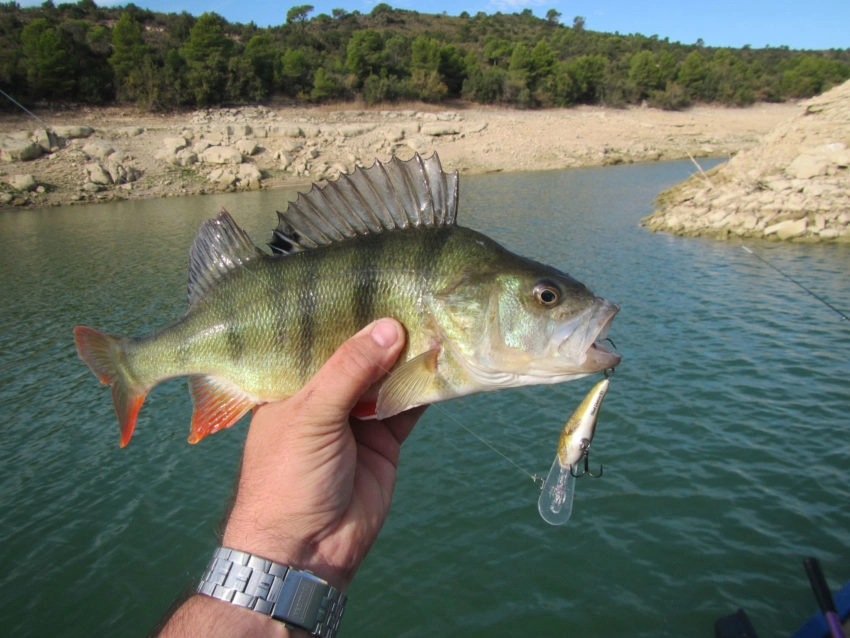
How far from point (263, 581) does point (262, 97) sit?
59.2 m

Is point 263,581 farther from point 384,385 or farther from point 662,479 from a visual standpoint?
point 662,479

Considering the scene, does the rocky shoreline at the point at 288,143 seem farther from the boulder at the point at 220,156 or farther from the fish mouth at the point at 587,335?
the fish mouth at the point at 587,335

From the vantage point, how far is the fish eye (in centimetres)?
241

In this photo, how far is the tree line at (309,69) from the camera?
4909cm

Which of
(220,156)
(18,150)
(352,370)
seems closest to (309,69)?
(220,156)

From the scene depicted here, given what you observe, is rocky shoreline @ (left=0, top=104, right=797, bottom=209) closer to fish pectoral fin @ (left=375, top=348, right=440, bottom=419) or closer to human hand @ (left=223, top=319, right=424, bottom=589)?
human hand @ (left=223, top=319, right=424, bottom=589)

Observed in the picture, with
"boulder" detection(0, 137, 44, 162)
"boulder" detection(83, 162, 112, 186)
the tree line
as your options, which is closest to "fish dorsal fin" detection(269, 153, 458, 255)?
"boulder" detection(83, 162, 112, 186)

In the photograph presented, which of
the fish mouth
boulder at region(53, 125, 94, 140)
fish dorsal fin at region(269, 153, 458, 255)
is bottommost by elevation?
boulder at region(53, 125, 94, 140)

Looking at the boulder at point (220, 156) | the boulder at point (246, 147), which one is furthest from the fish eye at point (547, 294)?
the boulder at point (246, 147)

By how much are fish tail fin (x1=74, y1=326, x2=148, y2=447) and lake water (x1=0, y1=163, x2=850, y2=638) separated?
381cm

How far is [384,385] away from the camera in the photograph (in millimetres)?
2414

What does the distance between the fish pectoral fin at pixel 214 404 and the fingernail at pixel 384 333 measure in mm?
786

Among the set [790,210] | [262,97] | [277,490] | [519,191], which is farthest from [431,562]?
[262,97]

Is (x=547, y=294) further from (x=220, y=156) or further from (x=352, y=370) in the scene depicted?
(x=220, y=156)
